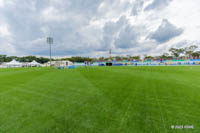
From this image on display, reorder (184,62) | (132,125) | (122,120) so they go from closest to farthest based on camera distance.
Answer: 1. (132,125)
2. (122,120)
3. (184,62)

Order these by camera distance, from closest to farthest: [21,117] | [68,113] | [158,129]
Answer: [158,129] → [21,117] → [68,113]

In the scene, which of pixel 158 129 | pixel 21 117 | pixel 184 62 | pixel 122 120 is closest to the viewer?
pixel 158 129

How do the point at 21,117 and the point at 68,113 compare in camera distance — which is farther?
the point at 68,113

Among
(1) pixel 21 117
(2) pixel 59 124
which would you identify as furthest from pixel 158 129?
(1) pixel 21 117

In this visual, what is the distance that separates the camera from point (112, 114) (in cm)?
282

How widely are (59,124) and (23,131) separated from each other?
2.61 feet

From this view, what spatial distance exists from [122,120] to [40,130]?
83.2 inches

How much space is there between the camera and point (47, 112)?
3.05 meters

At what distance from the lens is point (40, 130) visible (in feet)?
7.32

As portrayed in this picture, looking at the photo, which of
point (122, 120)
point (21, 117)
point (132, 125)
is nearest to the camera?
point (132, 125)

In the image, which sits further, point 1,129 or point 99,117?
point 99,117

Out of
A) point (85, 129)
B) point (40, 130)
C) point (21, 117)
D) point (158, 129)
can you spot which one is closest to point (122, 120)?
point (158, 129)

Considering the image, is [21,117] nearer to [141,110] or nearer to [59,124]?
[59,124]

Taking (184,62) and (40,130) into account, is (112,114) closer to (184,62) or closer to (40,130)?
(40,130)
